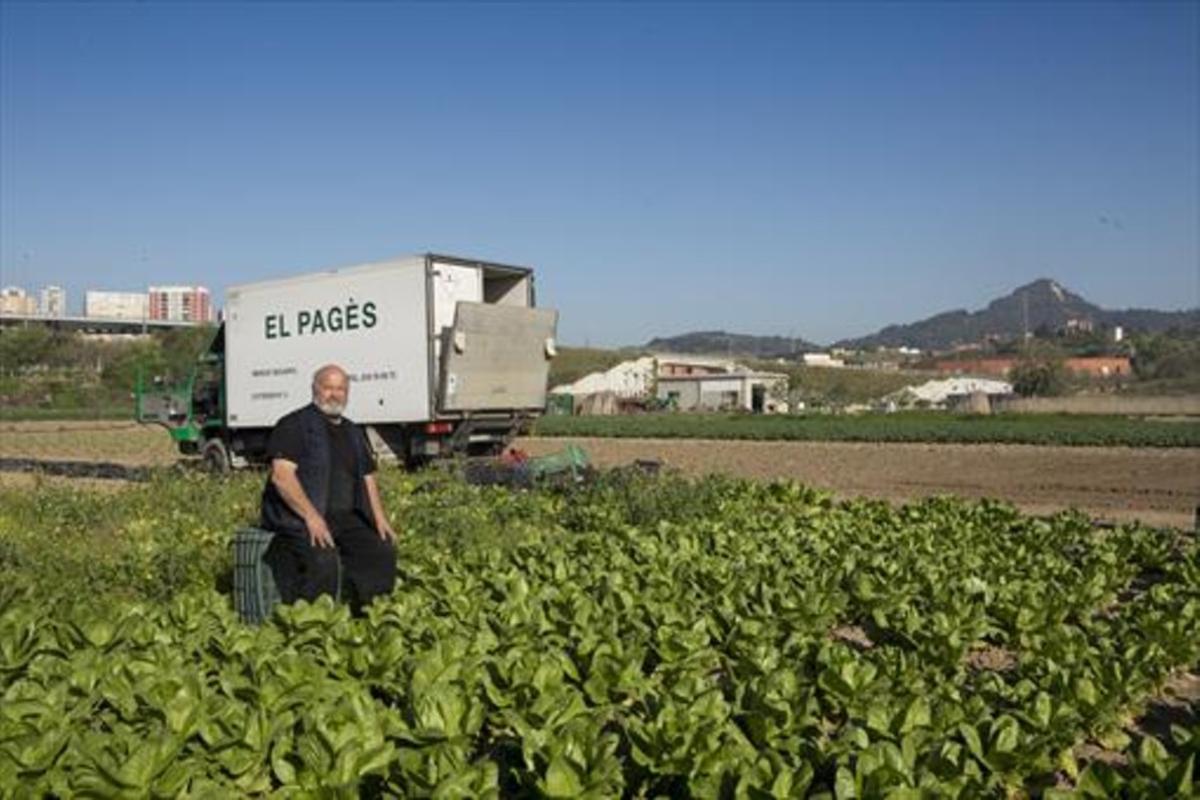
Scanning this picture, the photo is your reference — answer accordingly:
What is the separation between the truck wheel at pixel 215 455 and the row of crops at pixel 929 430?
24.5 m

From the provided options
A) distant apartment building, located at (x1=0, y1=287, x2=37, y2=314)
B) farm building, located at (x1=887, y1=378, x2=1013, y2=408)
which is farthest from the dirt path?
distant apartment building, located at (x1=0, y1=287, x2=37, y2=314)

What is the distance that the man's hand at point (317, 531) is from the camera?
6.57 metres

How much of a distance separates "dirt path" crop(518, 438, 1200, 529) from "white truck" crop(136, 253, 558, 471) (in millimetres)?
4458

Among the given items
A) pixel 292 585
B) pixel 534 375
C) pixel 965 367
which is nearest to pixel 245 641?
pixel 292 585

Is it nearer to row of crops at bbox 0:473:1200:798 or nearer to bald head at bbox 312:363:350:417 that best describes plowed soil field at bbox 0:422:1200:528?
row of crops at bbox 0:473:1200:798

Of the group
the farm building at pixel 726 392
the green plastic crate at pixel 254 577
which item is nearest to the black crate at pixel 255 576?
the green plastic crate at pixel 254 577

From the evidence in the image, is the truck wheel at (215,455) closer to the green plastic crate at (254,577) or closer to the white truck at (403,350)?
the white truck at (403,350)

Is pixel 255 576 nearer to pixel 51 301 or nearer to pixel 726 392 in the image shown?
pixel 726 392

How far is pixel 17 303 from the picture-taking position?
152 metres

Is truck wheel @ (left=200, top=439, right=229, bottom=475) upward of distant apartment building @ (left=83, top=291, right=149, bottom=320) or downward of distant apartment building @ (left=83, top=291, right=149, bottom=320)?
downward

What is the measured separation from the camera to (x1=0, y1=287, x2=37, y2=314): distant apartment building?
147 meters

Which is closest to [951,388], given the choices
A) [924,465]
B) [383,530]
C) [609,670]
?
[924,465]

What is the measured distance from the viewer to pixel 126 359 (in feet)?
293

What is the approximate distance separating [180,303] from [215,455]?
15335cm
